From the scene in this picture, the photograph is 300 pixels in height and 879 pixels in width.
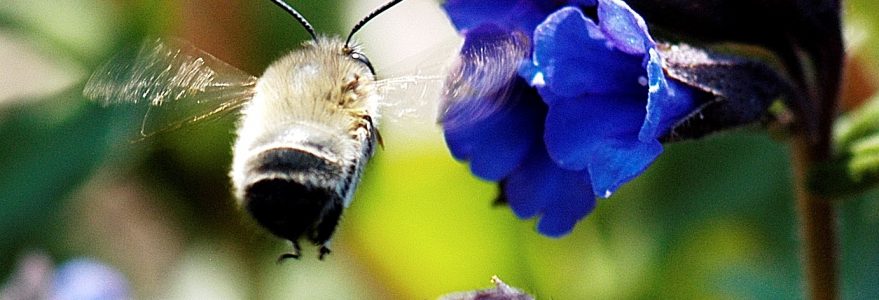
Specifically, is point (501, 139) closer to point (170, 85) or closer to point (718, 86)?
point (718, 86)

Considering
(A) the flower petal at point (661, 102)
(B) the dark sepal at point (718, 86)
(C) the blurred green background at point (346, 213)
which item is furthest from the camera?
(C) the blurred green background at point (346, 213)

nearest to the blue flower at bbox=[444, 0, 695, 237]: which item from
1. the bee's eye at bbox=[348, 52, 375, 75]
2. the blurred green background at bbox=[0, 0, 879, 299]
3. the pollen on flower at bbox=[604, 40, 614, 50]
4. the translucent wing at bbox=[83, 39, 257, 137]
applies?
the pollen on flower at bbox=[604, 40, 614, 50]

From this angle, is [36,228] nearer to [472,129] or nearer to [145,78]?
[145,78]

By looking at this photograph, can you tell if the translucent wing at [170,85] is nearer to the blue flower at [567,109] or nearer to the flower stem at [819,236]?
the blue flower at [567,109]

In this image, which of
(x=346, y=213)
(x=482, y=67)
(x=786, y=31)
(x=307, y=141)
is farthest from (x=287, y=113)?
(x=346, y=213)

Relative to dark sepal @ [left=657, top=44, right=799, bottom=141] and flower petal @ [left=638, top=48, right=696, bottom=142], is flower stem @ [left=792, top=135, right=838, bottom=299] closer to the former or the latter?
dark sepal @ [left=657, top=44, right=799, bottom=141]

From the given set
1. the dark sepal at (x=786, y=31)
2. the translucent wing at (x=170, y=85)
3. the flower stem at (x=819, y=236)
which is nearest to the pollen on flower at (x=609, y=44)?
the dark sepal at (x=786, y=31)
